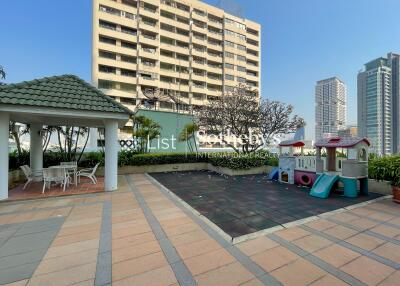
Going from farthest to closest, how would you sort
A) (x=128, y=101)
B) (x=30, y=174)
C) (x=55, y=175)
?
(x=128, y=101) < (x=30, y=174) < (x=55, y=175)

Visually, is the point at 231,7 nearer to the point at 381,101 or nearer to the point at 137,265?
the point at 381,101

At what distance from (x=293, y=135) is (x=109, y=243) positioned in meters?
13.9

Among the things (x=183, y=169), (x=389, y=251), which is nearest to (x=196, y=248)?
(x=389, y=251)

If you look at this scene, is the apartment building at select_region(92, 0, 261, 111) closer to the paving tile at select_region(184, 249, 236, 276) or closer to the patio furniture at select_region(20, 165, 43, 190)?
the patio furniture at select_region(20, 165, 43, 190)

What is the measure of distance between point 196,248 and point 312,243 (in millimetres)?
1986

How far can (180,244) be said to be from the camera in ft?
11.1

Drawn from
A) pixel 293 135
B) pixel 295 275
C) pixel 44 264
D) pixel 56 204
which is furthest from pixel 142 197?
pixel 293 135

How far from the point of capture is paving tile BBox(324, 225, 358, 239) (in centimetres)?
372

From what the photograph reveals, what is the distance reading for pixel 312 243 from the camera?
3.41 meters

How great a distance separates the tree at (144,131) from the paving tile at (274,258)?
443 inches

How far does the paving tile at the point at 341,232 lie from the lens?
12.2 feet

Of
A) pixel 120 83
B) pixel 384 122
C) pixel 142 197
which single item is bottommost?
pixel 142 197

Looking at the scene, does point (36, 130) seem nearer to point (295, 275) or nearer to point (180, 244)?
point (180, 244)

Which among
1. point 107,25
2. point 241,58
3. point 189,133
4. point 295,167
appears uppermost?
point 241,58
